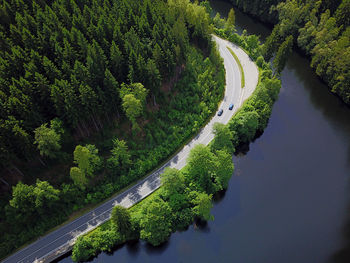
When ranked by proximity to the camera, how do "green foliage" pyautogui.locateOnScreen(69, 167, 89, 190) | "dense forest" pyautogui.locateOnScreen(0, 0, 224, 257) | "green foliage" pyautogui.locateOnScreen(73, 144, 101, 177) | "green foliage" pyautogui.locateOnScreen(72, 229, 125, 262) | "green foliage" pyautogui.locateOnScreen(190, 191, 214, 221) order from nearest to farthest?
"green foliage" pyautogui.locateOnScreen(72, 229, 125, 262)
"green foliage" pyautogui.locateOnScreen(69, 167, 89, 190)
"dense forest" pyautogui.locateOnScreen(0, 0, 224, 257)
"green foliage" pyautogui.locateOnScreen(73, 144, 101, 177)
"green foliage" pyautogui.locateOnScreen(190, 191, 214, 221)

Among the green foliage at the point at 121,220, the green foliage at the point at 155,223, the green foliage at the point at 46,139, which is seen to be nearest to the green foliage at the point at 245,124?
the green foliage at the point at 155,223

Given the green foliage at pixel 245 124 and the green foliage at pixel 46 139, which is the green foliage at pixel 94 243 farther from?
the green foliage at pixel 245 124

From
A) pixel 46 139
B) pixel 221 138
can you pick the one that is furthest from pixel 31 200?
pixel 221 138

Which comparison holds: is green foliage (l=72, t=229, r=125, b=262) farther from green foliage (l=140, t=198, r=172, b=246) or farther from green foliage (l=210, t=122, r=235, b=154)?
green foliage (l=210, t=122, r=235, b=154)

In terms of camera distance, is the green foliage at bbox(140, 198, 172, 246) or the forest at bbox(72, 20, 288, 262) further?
the forest at bbox(72, 20, 288, 262)

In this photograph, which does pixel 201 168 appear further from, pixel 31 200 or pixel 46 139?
pixel 31 200

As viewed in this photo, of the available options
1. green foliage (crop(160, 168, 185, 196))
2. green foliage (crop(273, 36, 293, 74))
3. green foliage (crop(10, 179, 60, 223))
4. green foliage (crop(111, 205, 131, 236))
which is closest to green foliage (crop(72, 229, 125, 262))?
green foliage (crop(111, 205, 131, 236))

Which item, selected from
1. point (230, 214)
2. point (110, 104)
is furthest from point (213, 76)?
point (230, 214)
